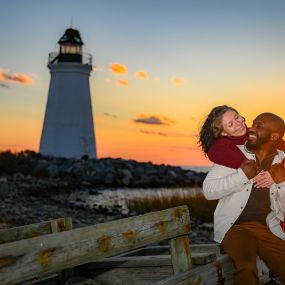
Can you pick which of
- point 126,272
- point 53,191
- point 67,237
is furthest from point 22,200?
point 67,237

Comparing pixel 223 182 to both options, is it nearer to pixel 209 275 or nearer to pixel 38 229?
pixel 209 275

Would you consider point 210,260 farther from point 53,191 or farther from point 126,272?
point 53,191

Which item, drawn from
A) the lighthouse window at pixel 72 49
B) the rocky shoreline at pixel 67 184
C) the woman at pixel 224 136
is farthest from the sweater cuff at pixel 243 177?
the lighthouse window at pixel 72 49

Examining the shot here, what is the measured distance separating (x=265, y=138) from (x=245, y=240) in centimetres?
81

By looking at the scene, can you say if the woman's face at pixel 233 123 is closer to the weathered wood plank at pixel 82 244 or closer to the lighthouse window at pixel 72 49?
the weathered wood plank at pixel 82 244

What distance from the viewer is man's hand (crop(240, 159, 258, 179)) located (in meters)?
3.87

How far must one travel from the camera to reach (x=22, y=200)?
67.3 feet

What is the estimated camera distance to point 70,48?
39031mm

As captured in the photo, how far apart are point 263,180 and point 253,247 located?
514 mm

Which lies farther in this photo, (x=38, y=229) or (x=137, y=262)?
(x=38, y=229)

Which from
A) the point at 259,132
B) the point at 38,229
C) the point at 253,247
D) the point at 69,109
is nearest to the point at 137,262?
the point at 38,229

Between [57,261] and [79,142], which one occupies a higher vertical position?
[79,142]

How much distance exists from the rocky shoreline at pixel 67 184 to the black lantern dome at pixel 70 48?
7703 mm

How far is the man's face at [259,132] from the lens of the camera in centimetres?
398
